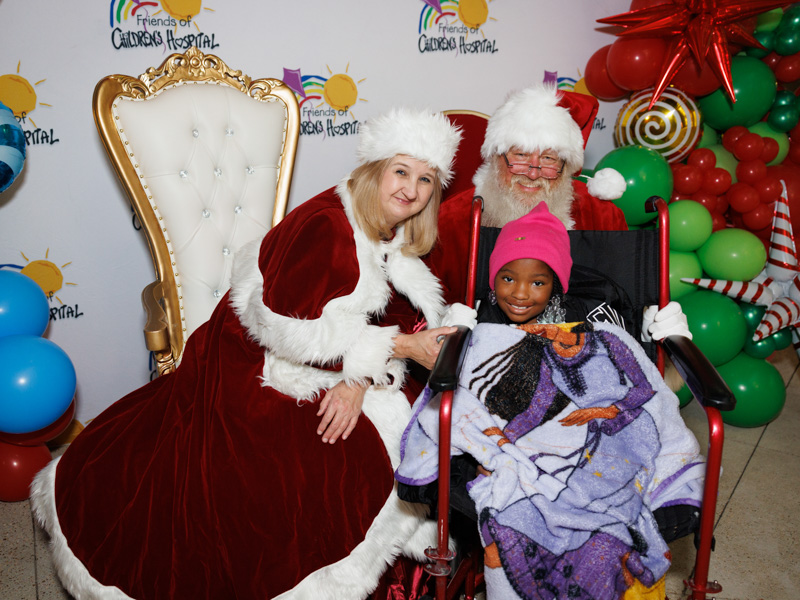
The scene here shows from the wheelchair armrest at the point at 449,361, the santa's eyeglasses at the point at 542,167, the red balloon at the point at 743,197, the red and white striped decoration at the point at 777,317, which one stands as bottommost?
the red and white striped decoration at the point at 777,317

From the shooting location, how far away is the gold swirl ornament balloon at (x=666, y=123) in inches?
115

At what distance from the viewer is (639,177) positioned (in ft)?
8.87

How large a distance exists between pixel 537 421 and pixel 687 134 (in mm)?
1975

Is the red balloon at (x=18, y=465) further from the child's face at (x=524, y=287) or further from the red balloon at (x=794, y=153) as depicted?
the red balloon at (x=794, y=153)

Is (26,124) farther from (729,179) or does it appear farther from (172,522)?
(729,179)

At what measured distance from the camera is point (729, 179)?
2971 millimetres

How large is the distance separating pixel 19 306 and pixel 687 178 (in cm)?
292

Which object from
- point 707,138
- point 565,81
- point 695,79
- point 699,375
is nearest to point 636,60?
point 695,79

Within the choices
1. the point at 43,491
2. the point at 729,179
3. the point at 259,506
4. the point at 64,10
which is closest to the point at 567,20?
the point at 729,179

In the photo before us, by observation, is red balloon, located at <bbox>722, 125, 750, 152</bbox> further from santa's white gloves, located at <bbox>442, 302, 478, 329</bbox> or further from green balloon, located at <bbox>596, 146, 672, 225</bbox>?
santa's white gloves, located at <bbox>442, 302, 478, 329</bbox>

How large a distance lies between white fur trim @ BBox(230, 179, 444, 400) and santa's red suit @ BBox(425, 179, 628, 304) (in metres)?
0.37

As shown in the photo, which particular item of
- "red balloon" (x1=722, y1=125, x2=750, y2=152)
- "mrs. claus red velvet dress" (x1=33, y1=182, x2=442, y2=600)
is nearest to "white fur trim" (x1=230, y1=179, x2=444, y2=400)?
"mrs. claus red velvet dress" (x1=33, y1=182, x2=442, y2=600)

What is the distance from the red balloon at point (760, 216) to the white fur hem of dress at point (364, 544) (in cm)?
215

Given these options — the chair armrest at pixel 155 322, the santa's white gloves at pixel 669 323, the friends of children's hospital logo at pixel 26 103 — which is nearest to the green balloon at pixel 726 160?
the santa's white gloves at pixel 669 323
